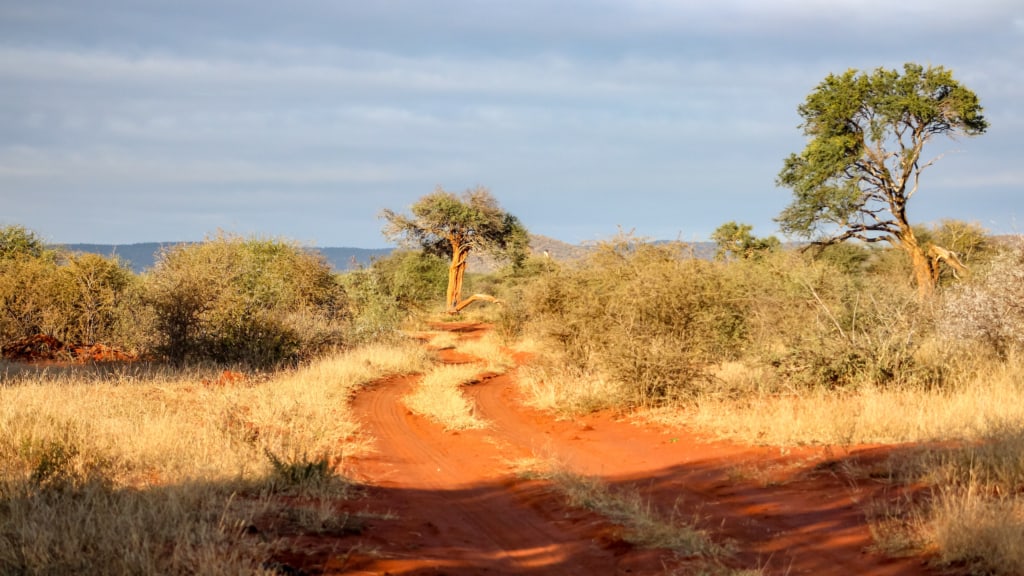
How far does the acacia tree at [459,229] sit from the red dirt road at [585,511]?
3188 centimetres

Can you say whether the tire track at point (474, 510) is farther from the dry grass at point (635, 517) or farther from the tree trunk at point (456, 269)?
the tree trunk at point (456, 269)

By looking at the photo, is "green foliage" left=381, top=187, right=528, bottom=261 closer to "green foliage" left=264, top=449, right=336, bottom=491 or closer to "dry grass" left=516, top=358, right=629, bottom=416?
"dry grass" left=516, top=358, right=629, bottom=416

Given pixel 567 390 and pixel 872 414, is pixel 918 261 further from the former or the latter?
pixel 872 414

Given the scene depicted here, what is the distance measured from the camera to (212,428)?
33.2 feet

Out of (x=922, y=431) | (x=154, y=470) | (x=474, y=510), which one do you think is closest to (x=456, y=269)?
A: (x=922, y=431)

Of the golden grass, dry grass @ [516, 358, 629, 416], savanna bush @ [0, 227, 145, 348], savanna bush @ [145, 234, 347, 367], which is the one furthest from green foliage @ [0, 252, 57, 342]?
the golden grass

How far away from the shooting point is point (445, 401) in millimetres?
15406

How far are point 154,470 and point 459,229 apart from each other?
1483 inches

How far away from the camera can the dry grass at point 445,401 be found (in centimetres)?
1398

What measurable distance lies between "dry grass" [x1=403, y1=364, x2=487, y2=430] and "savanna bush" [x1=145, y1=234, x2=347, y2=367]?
4314 mm

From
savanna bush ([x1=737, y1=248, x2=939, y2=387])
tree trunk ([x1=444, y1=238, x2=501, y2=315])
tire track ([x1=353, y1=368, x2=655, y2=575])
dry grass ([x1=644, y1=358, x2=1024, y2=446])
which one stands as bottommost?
tire track ([x1=353, y1=368, x2=655, y2=575])

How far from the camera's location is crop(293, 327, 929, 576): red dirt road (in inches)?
250

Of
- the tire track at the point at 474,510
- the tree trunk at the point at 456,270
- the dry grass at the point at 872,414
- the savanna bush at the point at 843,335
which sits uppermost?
the tree trunk at the point at 456,270

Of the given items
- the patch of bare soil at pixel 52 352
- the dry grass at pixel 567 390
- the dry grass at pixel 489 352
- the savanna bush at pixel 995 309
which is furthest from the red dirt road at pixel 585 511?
the patch of bare soil at pixel 52 352
